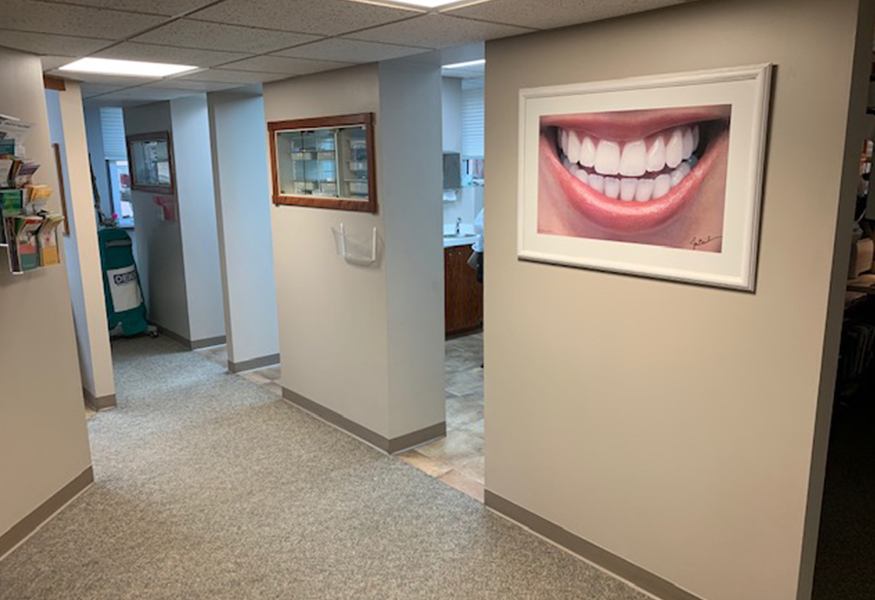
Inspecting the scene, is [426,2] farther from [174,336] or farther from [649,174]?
[174,336]

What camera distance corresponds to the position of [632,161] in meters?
2.37

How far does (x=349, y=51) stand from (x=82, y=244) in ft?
7.96

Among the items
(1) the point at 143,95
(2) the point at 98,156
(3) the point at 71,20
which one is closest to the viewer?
(3) the point at 71,20

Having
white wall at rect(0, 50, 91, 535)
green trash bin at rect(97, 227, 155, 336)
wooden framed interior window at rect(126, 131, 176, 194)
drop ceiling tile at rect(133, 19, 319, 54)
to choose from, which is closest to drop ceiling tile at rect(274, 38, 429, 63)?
drop ceiling tile at rect(133, 19, 319, 54)

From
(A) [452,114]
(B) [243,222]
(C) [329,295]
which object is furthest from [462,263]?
(C) [329,295]

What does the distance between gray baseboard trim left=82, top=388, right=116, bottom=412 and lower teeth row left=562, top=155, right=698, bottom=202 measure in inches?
Answer: 141

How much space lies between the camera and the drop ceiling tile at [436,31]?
7.90 ft

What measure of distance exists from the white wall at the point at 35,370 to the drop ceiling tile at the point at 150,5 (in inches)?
43.1

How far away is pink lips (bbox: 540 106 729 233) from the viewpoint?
7.08 ft

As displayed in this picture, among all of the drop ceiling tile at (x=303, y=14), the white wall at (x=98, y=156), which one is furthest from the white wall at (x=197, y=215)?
the drop ceiling tile at (x=303, y=14)

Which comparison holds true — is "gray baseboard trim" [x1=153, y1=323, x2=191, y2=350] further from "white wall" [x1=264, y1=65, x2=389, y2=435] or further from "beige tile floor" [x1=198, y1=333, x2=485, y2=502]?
"white wall" [x1=264, y1=65, x2=389, y2=435]

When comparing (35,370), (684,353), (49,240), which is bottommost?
(35,370)

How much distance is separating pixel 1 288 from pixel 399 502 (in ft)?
6.59

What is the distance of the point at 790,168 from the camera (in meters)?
1.96
